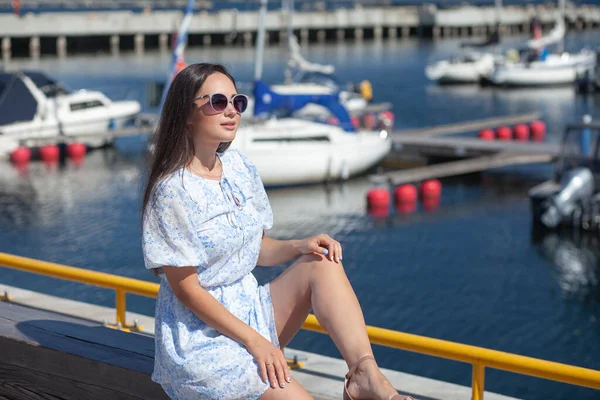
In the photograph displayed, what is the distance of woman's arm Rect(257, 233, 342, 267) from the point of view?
3574 mm

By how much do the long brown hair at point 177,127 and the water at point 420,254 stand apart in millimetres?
234

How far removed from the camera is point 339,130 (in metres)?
22.4

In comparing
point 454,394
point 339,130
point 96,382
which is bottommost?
point 339,130

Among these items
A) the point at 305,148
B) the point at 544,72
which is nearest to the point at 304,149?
the point at 305,148

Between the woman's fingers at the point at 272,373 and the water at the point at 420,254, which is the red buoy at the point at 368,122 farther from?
the woman's fingers at the point at 272,373

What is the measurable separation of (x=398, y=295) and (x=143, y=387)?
34.9 feet

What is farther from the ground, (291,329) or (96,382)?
(291,329)

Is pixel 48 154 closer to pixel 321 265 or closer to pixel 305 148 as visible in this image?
pixel 305 148

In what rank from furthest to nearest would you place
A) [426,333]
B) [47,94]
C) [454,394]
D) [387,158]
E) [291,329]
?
[47,94]
[387,158]
[426,333]
[454,394]
[291,329]

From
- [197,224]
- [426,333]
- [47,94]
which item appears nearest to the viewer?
[197,224]

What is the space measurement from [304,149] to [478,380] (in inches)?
690

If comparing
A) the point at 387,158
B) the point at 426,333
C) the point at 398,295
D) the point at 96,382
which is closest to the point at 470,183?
the point at 387,158

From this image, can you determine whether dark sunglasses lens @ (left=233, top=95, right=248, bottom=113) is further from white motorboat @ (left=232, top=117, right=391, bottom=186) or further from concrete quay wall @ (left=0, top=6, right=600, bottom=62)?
concrete quay wall @ (left=0, top=6, right=600, bottom=62)

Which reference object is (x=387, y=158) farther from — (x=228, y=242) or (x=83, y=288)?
(x=228, y=242)
